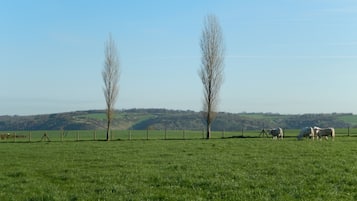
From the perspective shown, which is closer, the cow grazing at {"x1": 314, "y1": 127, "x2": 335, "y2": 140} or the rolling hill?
the cow grazing at {"x1": 314, "y1": 127, "x2": 335, "y2": 140}

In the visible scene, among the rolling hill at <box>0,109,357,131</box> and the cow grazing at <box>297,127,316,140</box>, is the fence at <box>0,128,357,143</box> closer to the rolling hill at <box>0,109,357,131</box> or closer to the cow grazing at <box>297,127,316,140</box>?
the cow grazing at <box>297,127,316,140</box>

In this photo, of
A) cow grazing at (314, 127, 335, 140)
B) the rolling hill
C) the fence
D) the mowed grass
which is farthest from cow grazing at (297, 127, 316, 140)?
the rolling hill

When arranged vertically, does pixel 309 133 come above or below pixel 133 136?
above

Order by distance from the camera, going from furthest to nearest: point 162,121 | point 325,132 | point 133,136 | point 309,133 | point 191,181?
point 162,121 < point 133,136 < point 309,133 < point 325,132 < point 191,181

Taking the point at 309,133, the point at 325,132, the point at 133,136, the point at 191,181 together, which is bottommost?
the point at 133,136

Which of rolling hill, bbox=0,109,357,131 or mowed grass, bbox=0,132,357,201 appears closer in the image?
mowed grass, bbox=0,132,357,201

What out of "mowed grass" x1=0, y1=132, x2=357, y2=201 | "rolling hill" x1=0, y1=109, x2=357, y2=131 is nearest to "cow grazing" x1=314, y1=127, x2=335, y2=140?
"mowed grass" x1=0, y1=132, x2=357, y2=201

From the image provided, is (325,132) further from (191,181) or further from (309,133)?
(191,181)

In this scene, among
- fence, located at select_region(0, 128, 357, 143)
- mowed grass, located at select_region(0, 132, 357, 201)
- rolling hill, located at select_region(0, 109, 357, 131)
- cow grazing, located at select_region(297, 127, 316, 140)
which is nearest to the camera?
mowed grass, located at select_region(0, 132, 357, 201)

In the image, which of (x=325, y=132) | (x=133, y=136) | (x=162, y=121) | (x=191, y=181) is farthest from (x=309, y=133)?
(x=162, y=121)

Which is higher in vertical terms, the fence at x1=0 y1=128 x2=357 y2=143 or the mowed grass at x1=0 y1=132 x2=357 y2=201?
the mowed grass at x1=0 y1=132 x2=357 y2=201

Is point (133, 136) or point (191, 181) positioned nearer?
point (191, 181)

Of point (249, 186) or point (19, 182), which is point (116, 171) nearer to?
point (19, 182)

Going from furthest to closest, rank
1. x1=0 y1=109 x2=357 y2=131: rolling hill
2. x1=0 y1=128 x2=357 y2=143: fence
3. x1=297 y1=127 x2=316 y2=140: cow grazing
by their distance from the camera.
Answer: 1. x1=0 y1=109 x2=357 y2=131: rolling hill
2. x1=0 y1=128 x2=357 y2=143: fence
3. x1=297 y1=127 x2=316 y2=140: cow grazing
